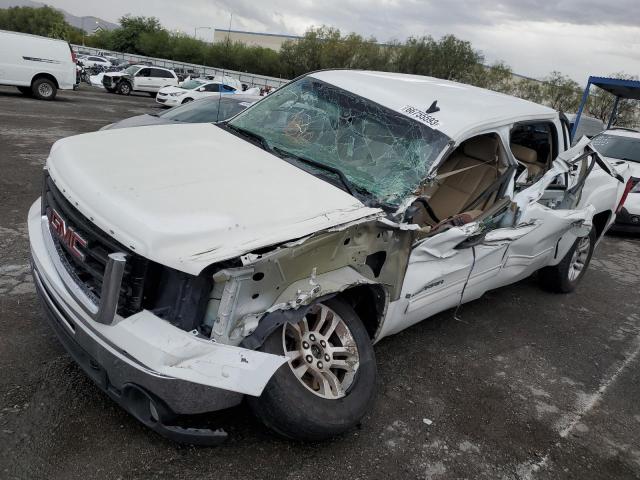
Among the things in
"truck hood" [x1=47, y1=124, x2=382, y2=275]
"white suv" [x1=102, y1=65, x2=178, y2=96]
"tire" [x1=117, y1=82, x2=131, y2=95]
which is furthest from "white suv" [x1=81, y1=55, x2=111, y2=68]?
"truck hood" [x1=47, y1=124, x2=382, y2=275]

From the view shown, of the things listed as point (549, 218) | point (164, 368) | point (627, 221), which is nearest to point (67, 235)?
point (164, 368)

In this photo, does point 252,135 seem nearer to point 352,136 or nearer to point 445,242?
point 352,136

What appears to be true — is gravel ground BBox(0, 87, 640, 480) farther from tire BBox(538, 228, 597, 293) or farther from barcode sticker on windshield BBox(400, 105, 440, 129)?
barcode sticker on windshield BBox(400, 105, 440, 129)

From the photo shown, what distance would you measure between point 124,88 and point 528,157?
26.8m

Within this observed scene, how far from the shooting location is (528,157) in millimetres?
4816

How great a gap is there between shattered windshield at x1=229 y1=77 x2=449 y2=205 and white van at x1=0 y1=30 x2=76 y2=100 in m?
15.3

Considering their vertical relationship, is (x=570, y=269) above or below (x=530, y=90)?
below

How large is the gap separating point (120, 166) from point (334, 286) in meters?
1.29

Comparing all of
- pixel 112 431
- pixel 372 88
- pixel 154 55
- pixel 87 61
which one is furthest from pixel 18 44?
pixel 154 55

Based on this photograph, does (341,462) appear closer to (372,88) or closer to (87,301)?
(87,301)

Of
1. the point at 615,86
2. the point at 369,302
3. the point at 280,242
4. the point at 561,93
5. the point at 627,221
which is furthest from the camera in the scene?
the point at 561,93

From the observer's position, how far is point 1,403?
8.64 feet

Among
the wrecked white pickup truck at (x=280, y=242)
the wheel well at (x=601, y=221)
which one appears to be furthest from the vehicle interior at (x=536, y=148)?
the wheel well at (x=601, y=221)

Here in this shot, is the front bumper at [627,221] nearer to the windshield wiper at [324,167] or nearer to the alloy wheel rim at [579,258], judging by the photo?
the alloy wheel rim at [579,258]
